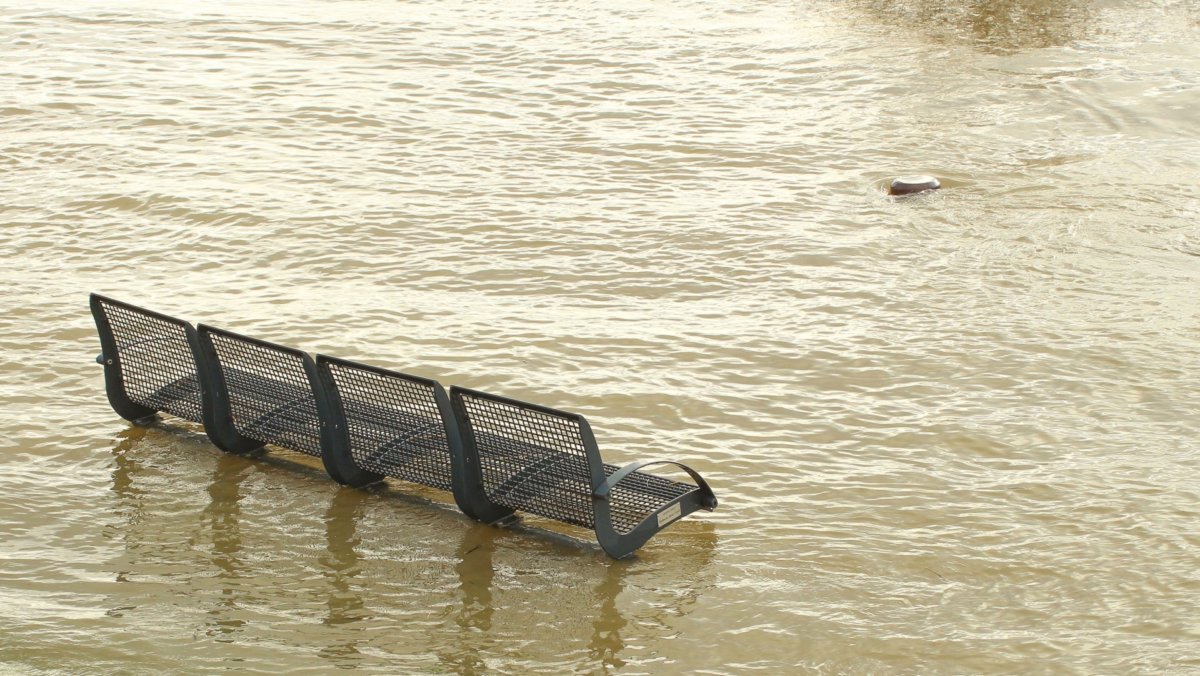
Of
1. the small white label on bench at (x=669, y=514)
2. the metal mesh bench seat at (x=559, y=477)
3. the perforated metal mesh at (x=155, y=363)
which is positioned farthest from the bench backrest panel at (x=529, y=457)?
the perforated metal mesh at (x=155, y=363)

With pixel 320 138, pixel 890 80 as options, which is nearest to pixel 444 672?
pixel 320 138

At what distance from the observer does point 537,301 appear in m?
A: 12.9

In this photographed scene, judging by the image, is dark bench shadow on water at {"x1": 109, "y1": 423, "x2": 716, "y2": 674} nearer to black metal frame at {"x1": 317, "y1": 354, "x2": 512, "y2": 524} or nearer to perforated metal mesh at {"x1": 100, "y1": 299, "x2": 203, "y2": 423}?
black metal frame at {"x1": 317, "y1": 354, "x2": 512, "y2": 524}

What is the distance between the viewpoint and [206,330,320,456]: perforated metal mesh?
9.28 meters

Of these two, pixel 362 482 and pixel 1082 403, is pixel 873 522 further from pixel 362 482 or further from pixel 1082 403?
pixel 362 482

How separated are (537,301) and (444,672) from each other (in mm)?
6036

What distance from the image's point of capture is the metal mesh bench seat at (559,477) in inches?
319

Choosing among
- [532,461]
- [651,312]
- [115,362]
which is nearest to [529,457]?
[532,461]

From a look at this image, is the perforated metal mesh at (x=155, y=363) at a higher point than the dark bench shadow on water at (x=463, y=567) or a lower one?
higher

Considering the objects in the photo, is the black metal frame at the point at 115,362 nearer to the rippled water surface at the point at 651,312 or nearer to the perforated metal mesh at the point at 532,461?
the rippled water surface at the point at 651,312

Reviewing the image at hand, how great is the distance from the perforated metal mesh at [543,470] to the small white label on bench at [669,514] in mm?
68

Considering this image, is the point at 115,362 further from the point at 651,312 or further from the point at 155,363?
the point at 651,312

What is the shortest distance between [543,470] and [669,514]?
0.81 metres

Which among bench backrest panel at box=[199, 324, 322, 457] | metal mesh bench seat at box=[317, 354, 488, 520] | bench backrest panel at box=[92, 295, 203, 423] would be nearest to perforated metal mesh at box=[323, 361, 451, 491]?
metal mesh bench seat at box=[317, 354, 488, 520]
